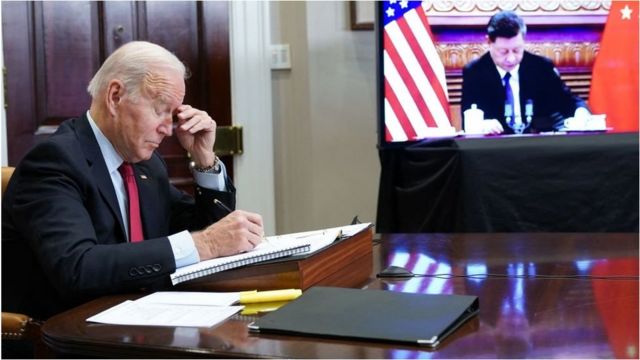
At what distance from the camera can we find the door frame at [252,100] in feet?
11.5

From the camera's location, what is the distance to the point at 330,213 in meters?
3.57

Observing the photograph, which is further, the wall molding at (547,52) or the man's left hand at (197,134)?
the wall molding at (547,52)

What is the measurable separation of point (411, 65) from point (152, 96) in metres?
1.59

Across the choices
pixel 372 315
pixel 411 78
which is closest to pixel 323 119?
pixel 411 78

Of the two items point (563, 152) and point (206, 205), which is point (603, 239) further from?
point (563, 152)

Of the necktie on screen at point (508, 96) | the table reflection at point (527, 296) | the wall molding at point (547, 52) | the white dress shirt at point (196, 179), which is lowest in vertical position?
the table reflection at point (527, 296)

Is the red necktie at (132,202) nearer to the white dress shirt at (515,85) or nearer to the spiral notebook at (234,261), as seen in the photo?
the spiral notebook at (234,261)

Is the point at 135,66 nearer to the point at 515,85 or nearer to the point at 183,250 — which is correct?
the point at 183,250

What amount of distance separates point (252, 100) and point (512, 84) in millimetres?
1067

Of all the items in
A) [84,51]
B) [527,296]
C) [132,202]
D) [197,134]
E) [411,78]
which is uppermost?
[84,51]

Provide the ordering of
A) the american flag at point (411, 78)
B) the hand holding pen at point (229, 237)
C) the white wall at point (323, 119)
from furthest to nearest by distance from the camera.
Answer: the white wall at point (323, 119) → the american flag at point (411, 78) → the hand holding pen at point (229, 237)

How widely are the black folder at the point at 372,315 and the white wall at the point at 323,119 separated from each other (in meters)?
2.23

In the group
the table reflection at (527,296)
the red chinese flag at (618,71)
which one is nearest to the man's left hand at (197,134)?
the table reflection at (527,296)

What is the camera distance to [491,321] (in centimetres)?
117
